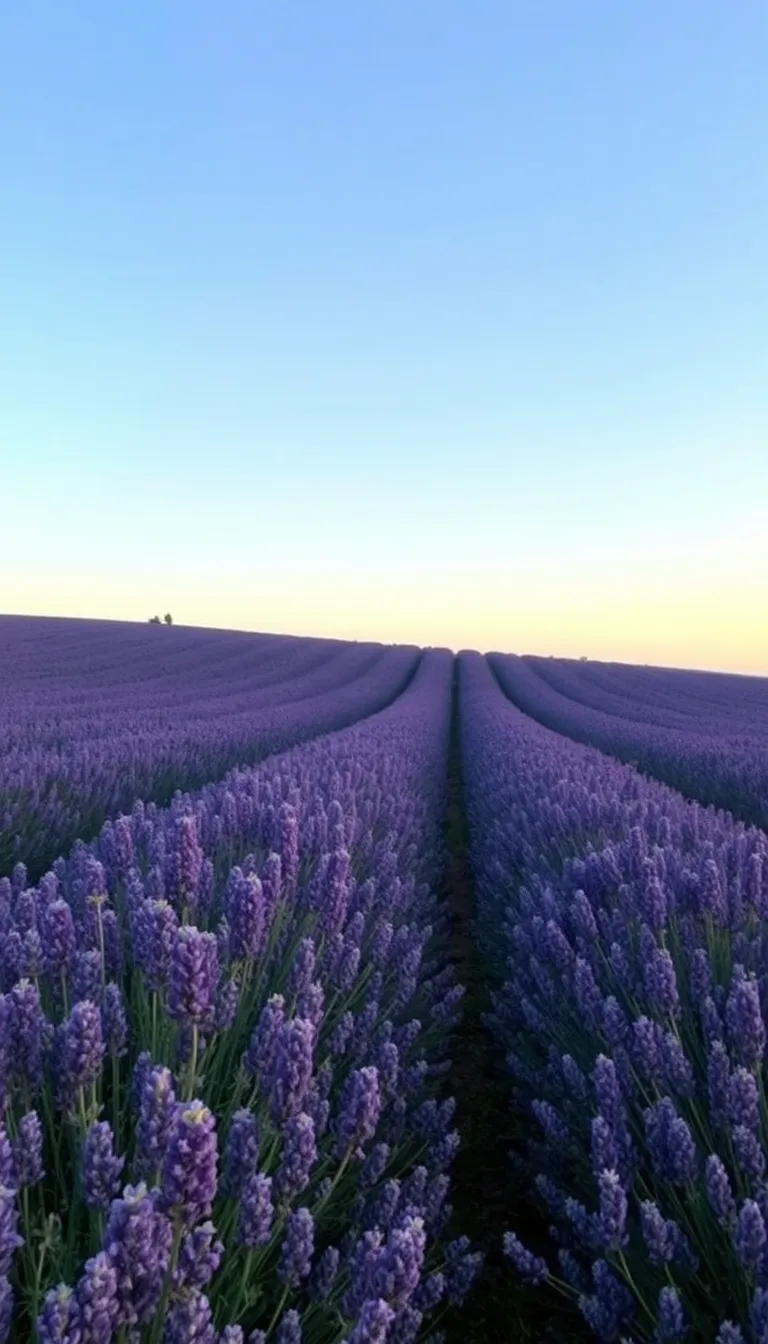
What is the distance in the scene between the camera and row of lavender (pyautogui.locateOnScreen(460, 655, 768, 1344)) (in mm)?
1526

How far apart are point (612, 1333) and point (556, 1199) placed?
0.55 m

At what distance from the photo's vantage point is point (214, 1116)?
1668mm

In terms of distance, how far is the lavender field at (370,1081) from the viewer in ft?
4.02

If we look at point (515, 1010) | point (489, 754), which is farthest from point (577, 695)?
point (515, 1010)

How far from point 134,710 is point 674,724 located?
28.2ft

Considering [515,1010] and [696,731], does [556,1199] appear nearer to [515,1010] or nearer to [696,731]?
[515,1010]

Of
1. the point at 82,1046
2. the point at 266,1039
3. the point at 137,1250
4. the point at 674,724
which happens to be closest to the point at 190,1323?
the point at 137,1250

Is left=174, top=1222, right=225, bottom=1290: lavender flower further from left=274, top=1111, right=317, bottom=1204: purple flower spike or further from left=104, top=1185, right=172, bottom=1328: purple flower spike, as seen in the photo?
left=274, top=1111, right=317, bottom=1204: purple flower spike

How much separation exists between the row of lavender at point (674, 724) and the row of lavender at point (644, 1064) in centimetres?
401

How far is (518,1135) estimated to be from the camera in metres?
2.86

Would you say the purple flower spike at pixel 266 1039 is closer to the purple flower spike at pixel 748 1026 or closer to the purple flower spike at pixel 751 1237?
the purple flower spike at pixel 751 1237

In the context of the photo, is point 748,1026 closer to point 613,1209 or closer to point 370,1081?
point 613,1209

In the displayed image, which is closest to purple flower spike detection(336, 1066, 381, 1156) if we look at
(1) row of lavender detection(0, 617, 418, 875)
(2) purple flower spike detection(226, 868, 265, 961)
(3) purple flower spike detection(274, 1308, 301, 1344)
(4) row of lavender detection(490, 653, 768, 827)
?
(3) purple flower spike detection(274, 1308, 301, 1344)

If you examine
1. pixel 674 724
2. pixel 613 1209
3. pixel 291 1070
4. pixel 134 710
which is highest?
pixel 291 1070
